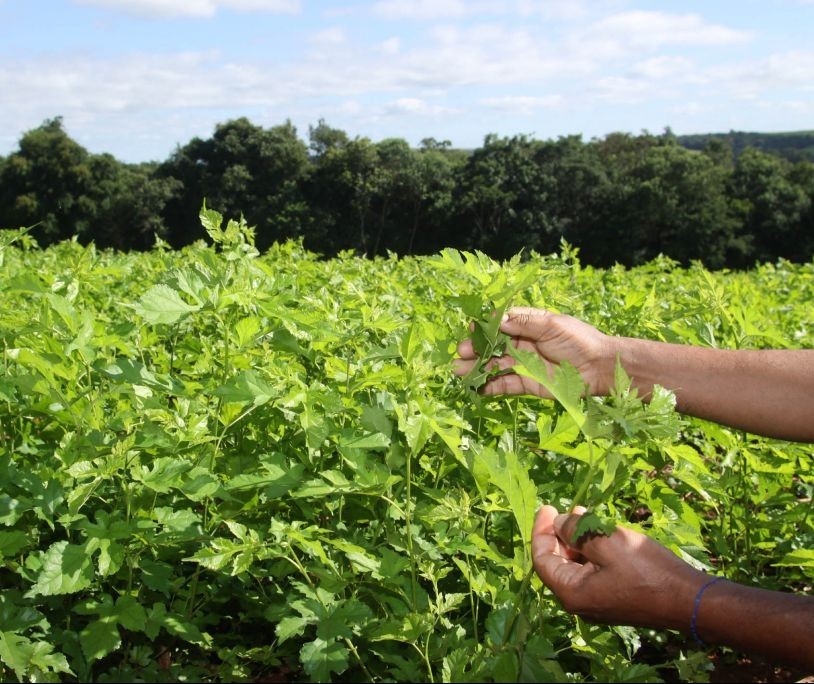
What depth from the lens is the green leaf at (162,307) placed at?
6.34 ft

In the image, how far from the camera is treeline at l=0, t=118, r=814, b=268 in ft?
160

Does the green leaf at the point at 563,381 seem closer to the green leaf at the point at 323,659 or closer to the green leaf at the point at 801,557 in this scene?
the green leaf at the point at 323,659

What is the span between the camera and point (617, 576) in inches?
72.3

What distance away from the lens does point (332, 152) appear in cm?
A: 5584

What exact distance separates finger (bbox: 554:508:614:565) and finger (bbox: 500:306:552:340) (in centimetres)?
69

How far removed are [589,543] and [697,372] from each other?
792 mm

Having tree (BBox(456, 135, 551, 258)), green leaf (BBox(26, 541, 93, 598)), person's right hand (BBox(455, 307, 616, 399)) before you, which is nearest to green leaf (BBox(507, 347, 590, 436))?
person's right hand (BBox(455, 307, 616, 399))

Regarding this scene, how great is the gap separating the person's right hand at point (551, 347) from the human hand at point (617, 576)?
1.96ft

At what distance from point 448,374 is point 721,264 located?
47312 millimetres

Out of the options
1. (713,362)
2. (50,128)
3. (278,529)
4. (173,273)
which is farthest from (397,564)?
(50,128)

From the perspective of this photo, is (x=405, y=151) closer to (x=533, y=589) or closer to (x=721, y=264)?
(x=721, y=264)

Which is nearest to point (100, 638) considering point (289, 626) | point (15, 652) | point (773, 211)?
point (15, 652)

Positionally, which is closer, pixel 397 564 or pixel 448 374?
pixel 397 564

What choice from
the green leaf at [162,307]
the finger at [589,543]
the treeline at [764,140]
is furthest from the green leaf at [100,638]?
the treeline at [764,140]
